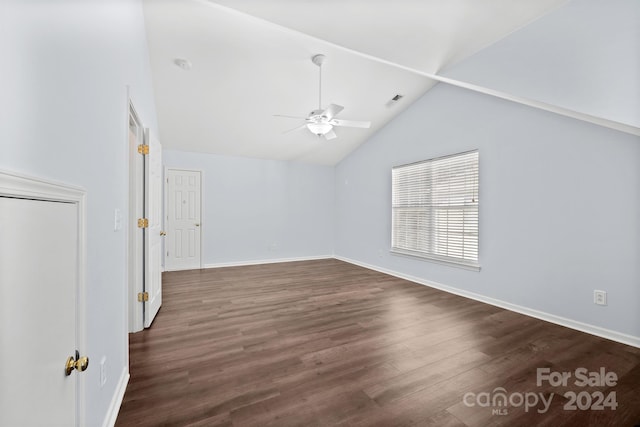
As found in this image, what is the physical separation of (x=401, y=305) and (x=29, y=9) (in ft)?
12.7

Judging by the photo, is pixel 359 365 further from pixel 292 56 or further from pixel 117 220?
pixel 292 56

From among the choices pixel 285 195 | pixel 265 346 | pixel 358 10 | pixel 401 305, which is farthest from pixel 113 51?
pixel 285 195

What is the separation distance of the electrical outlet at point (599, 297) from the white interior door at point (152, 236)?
15.2 feet

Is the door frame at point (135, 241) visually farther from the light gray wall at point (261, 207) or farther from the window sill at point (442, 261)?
the window sill at point (442, 261)

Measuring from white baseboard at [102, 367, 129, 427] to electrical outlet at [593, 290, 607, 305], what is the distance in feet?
13.8

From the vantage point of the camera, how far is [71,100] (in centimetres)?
107

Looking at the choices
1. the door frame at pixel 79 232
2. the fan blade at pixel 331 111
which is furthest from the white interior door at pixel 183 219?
the door frame at pixel 79 232

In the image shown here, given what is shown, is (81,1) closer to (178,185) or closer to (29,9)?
(29,9)

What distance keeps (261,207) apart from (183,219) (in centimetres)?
168

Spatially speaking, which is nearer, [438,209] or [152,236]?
[152,236]

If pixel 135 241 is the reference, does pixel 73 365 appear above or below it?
below

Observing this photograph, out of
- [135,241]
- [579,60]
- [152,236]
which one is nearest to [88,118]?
[135,241]

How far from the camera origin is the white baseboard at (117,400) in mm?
1502

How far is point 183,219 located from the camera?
5723 mm
